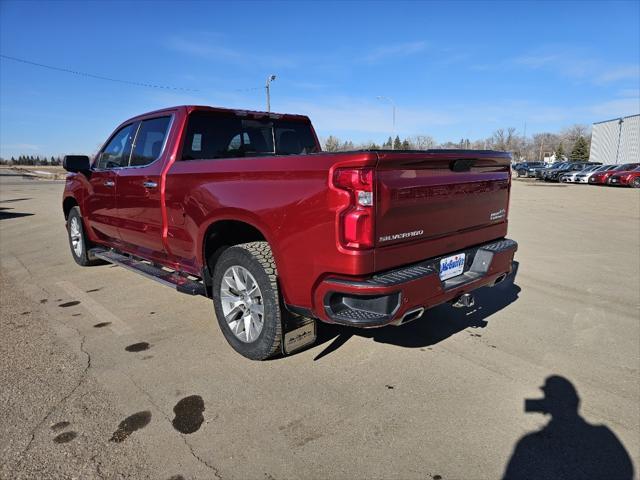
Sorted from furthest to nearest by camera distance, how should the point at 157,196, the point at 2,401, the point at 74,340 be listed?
1. the point at 157,196
2. the point at 74,340
3. the point at 2,401

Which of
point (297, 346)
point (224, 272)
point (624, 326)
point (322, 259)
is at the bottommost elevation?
point (624, 326)

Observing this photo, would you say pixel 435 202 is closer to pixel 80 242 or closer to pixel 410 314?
pixel 410 314

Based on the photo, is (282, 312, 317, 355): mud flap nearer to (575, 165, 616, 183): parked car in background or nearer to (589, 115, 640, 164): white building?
(575, 165, 616, 183): parked car in background

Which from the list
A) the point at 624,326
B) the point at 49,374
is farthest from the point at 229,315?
the point at 624,326

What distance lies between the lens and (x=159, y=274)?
446 cm

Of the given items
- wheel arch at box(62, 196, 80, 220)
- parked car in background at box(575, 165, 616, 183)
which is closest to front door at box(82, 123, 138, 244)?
wheel arch at box(62, 196, 80, 220)

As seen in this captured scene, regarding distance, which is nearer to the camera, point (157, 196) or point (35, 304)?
point (157, 196)

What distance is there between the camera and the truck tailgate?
107 inches

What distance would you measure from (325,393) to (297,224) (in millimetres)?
1197

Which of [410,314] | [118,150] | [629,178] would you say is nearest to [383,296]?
[410,314]

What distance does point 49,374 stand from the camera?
10.8ft

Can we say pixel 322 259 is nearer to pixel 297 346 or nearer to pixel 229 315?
pixel 297 346

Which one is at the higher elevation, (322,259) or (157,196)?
(157,196)

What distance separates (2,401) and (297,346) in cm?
200
